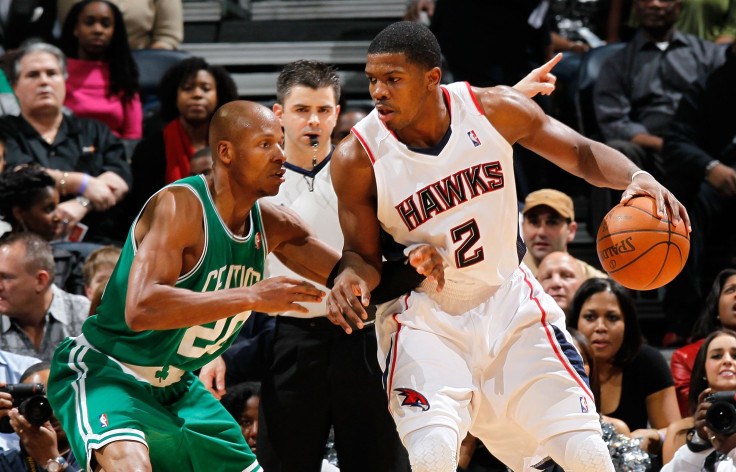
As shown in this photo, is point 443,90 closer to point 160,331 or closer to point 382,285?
point 382,285

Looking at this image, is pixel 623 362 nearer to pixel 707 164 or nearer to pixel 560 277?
pixel 560 277

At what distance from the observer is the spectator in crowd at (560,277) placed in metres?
5.95

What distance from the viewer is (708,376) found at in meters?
5.18

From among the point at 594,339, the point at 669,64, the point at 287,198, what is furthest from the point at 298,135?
the point at 669,64

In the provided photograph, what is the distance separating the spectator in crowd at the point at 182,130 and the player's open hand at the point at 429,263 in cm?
356

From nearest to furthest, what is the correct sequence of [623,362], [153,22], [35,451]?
[35,451], [623,362], [153,22]

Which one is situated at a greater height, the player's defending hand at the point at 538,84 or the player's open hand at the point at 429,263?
the player's defending hand at the point at 538,84

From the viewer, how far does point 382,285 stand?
13.2 feet

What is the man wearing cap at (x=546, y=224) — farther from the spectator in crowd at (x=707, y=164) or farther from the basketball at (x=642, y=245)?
the basketball at (x=642, y=245)

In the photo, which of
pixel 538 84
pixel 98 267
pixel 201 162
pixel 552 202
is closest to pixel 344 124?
pixel 201 162

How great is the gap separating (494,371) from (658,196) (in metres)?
0.87

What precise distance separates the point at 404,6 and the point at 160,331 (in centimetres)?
573

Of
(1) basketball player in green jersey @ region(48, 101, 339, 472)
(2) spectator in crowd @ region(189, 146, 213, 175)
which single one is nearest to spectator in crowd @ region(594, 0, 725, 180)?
(2) spectator in crowd @ region(189, 146, 213, 175)

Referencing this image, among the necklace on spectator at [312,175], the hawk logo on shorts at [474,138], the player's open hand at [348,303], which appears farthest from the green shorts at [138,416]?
the hawk logo on shorts at [474,138]
